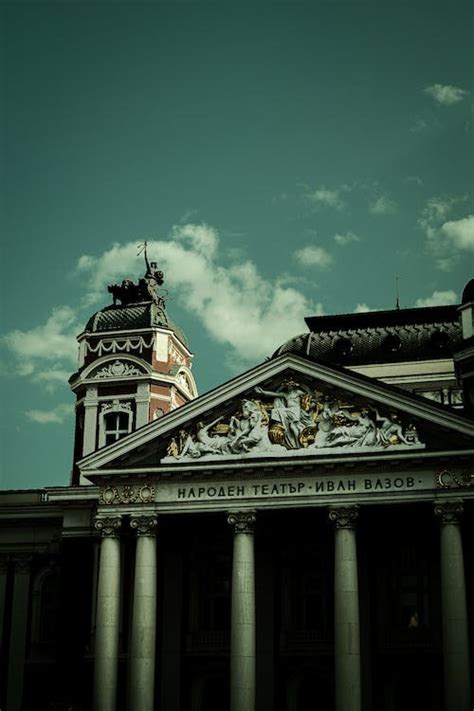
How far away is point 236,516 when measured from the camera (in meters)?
40.0

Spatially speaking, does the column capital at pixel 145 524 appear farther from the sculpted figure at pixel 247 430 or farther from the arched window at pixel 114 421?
the arched window at pixel 114 421

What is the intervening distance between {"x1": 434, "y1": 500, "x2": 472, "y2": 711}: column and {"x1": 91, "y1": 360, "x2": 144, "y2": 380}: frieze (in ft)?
60.5

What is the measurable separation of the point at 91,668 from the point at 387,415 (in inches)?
612

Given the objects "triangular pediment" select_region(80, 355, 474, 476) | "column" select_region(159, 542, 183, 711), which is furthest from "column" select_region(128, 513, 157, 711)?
"column" select_region(159, 542, 183, 711)

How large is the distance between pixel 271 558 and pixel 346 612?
6.19 m

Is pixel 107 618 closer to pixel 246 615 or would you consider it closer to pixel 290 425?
pixel 246 615

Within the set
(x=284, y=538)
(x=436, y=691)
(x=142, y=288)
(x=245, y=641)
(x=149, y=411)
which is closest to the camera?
(x=245, y=641)

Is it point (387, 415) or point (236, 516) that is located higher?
point (387, 415)

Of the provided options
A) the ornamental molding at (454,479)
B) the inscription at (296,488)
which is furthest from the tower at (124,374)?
the ornamental molding at (454,479)

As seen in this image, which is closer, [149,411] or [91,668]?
[91,668]

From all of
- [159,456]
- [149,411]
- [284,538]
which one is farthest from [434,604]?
[149,411]

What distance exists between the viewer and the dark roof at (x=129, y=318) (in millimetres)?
52812

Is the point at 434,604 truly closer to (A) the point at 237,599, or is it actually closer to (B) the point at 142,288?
(A) the point at 237,599

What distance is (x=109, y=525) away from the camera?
40.8m
